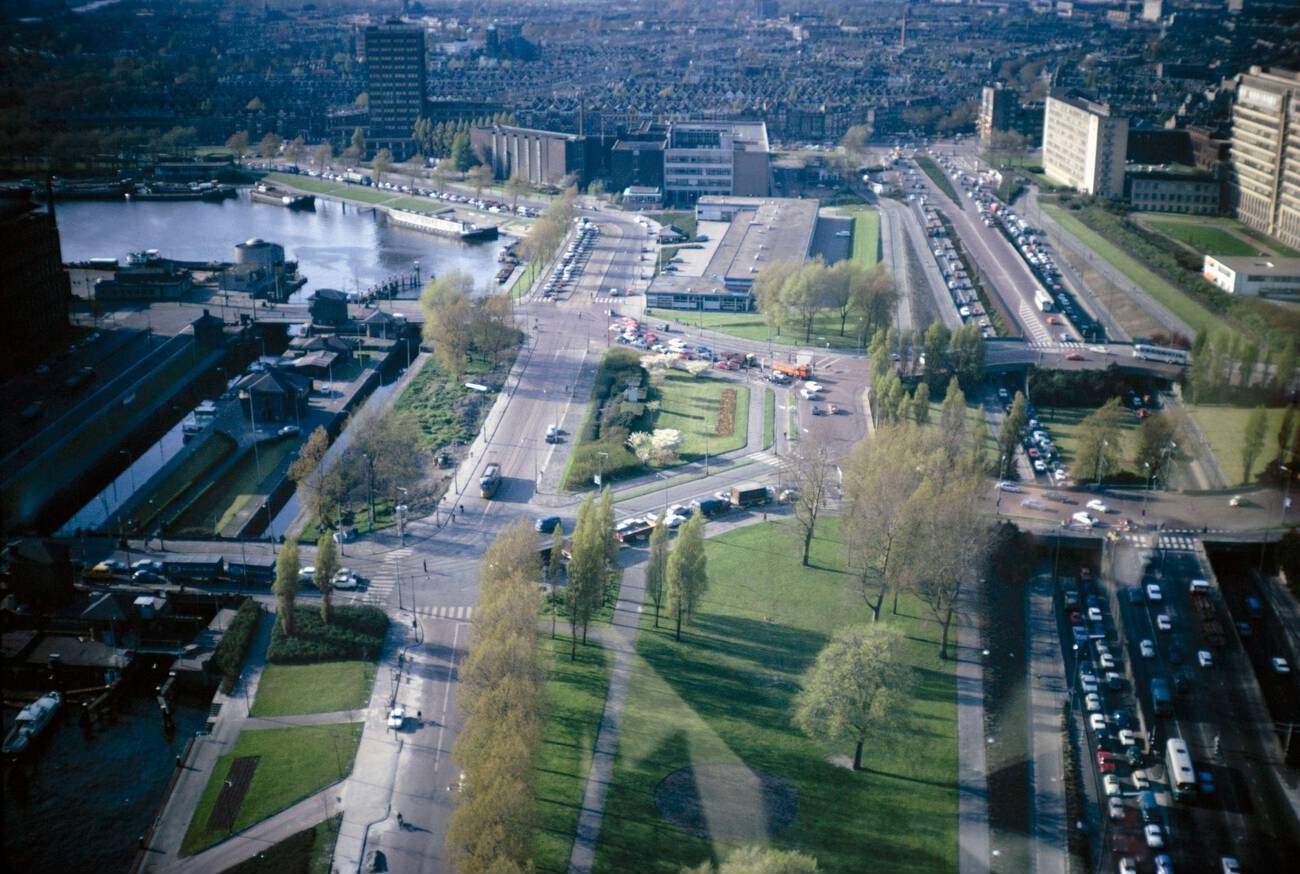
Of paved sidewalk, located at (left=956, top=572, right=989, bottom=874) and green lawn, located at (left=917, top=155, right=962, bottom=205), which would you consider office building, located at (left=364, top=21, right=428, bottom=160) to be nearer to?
green lawn, located at (left=917, top=155, right=962, bottom=205)

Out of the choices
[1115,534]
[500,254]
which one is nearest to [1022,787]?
[1115,534]

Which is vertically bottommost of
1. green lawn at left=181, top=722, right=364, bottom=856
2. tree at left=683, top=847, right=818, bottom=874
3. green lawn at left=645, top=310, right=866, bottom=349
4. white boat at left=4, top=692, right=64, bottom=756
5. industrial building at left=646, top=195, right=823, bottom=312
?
white boat at left=4, top=692, right=64, bottom=756

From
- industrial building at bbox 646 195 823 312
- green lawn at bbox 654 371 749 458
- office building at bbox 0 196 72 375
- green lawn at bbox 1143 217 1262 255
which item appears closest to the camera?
green lawn at bbox 654 371 749 458

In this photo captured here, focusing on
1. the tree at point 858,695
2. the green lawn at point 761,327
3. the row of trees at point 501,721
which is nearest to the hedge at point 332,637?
the row of trees at point 501,721

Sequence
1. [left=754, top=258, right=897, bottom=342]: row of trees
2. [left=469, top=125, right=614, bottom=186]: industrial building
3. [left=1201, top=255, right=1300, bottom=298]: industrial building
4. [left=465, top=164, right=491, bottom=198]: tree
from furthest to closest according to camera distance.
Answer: [left=469, top=125, right=614, bottom=186]: industrial building, [left=465, top=164, right=491, bottom=198]: tree, [left=754, top=258, right=897, bottom=342]: row of trees, [left=1201, top=255, right=1300, bottom=298]: industrial building

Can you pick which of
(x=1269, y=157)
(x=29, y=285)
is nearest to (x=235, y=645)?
(x=29, y=285)

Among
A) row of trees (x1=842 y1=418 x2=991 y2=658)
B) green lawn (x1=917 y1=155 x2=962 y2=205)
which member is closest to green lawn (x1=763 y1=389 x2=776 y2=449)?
row of trees (x1=842 y1=418 x2=991 y2=658)
